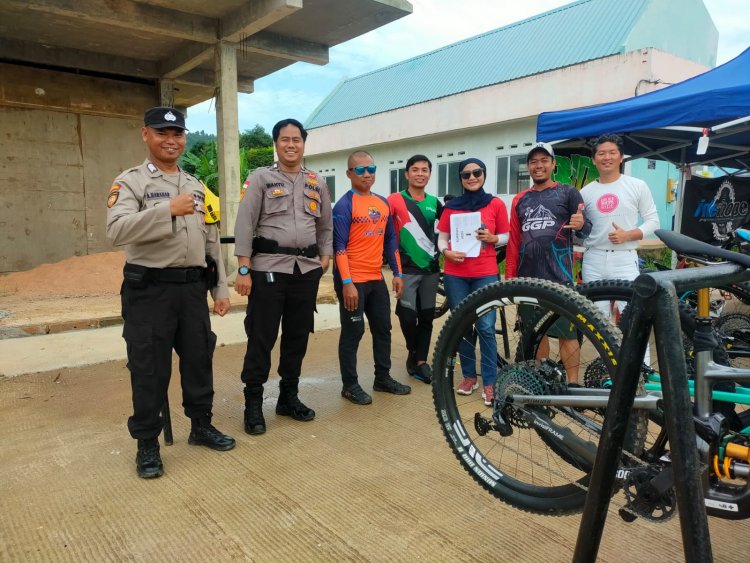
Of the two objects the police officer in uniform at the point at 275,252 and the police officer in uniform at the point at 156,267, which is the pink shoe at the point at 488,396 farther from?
the police officer in uniform at the point at 156,267

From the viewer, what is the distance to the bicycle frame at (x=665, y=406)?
144 centimetres

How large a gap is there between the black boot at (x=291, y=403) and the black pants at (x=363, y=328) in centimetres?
47

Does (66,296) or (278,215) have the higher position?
(278,215)

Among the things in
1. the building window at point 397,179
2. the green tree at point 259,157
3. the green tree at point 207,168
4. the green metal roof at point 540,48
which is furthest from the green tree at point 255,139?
the building window at point 397,179

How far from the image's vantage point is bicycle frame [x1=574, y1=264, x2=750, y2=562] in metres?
1.44

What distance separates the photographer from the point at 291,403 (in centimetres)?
375

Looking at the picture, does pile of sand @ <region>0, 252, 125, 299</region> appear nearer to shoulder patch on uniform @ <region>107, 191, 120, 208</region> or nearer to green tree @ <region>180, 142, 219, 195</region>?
shoulder patch on uniform @ <region>107, 191, 120, 208</region>

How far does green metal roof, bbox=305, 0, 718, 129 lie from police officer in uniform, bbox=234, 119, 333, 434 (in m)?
12.4

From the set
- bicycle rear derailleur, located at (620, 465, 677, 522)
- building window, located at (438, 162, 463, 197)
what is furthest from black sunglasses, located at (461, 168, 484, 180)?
building window, located at (438, 162, 463, 197)

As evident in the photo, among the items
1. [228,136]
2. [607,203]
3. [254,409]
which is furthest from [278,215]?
[228,136]

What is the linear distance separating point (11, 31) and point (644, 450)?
11.6 metres

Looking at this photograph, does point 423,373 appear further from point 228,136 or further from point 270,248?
point 228,136

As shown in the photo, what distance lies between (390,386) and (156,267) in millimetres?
2055

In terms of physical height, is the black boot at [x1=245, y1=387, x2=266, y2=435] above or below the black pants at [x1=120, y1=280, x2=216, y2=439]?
below
